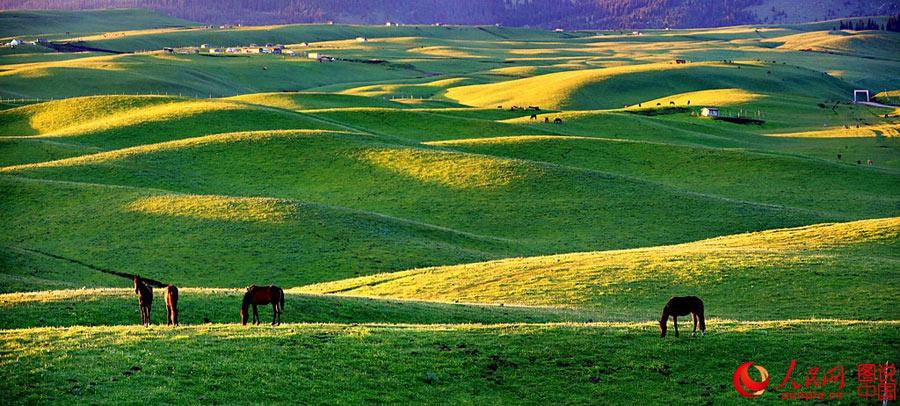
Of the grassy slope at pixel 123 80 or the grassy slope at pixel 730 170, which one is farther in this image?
the grassy slope at pixel 123 80

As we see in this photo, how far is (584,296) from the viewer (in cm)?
3878

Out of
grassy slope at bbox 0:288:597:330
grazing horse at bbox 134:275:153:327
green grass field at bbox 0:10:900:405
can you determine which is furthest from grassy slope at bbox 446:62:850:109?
grazing horse at bbox 134:275:153:327

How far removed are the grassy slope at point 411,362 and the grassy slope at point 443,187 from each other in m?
35.0

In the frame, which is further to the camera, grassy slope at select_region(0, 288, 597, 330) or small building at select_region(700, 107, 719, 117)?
small building at select_region(700, 107, 719, 117)

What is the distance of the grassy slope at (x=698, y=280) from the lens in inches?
1395

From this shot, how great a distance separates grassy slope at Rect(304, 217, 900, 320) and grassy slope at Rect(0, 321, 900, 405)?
1035cm

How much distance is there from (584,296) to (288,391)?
2237cm

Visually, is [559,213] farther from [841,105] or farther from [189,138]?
[841,105]

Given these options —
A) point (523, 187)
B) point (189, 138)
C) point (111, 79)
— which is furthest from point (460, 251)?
point (111, 79)

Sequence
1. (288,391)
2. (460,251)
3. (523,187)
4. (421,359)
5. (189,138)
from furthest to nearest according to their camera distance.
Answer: (189,138)
(523,187)
(460,251)
(421,359)
(288,391)

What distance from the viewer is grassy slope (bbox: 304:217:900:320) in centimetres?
3544

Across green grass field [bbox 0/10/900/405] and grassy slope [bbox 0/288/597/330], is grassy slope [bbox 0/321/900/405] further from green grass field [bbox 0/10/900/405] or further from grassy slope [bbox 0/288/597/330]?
grassy slope [bbox 0/288/597/330]

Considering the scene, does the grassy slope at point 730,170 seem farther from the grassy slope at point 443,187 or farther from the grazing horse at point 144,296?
the grazing horse at point 144,296

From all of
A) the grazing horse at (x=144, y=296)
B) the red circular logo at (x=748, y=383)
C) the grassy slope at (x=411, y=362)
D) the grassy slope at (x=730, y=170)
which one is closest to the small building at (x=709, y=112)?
the grassy slope at (x=730, y=170)
